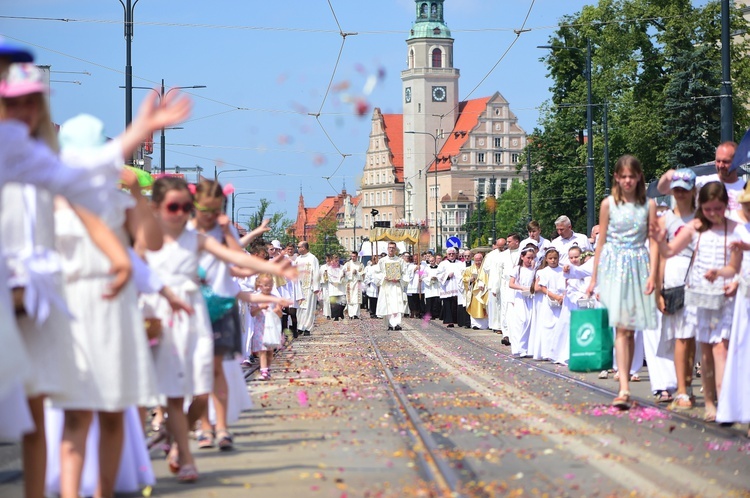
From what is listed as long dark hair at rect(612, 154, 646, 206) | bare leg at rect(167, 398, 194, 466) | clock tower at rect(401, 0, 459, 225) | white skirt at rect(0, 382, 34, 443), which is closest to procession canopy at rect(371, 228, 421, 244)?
long dark hair at rect(612, 154, 646, 206)

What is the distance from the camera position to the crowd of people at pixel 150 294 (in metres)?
5.89

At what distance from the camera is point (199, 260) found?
9.05 m

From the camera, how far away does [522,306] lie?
69.2 ft

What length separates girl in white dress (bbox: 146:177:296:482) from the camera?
8.07 metres

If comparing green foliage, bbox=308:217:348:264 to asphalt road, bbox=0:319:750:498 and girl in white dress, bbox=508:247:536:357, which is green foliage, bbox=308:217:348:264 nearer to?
girl in white dress, bbox=508:247:536:357

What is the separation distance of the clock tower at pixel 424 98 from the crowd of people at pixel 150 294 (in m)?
157

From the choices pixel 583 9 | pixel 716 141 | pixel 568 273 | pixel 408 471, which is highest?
pixel 583 9

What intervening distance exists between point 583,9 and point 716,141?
13345 mm

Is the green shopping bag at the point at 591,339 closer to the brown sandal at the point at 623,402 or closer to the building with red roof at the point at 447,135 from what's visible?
the brown sandal at the point at 623,402

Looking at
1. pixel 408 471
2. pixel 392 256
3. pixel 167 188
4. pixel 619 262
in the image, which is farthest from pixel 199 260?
pixel 392 256

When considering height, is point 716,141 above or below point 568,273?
above

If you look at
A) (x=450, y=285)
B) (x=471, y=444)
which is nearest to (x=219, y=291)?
(x=471, y=444)

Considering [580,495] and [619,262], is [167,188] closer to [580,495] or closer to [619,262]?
[580,495]

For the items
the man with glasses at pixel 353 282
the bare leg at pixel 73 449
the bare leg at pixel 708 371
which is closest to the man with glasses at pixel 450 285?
the man with glasses at pixel 353 282
